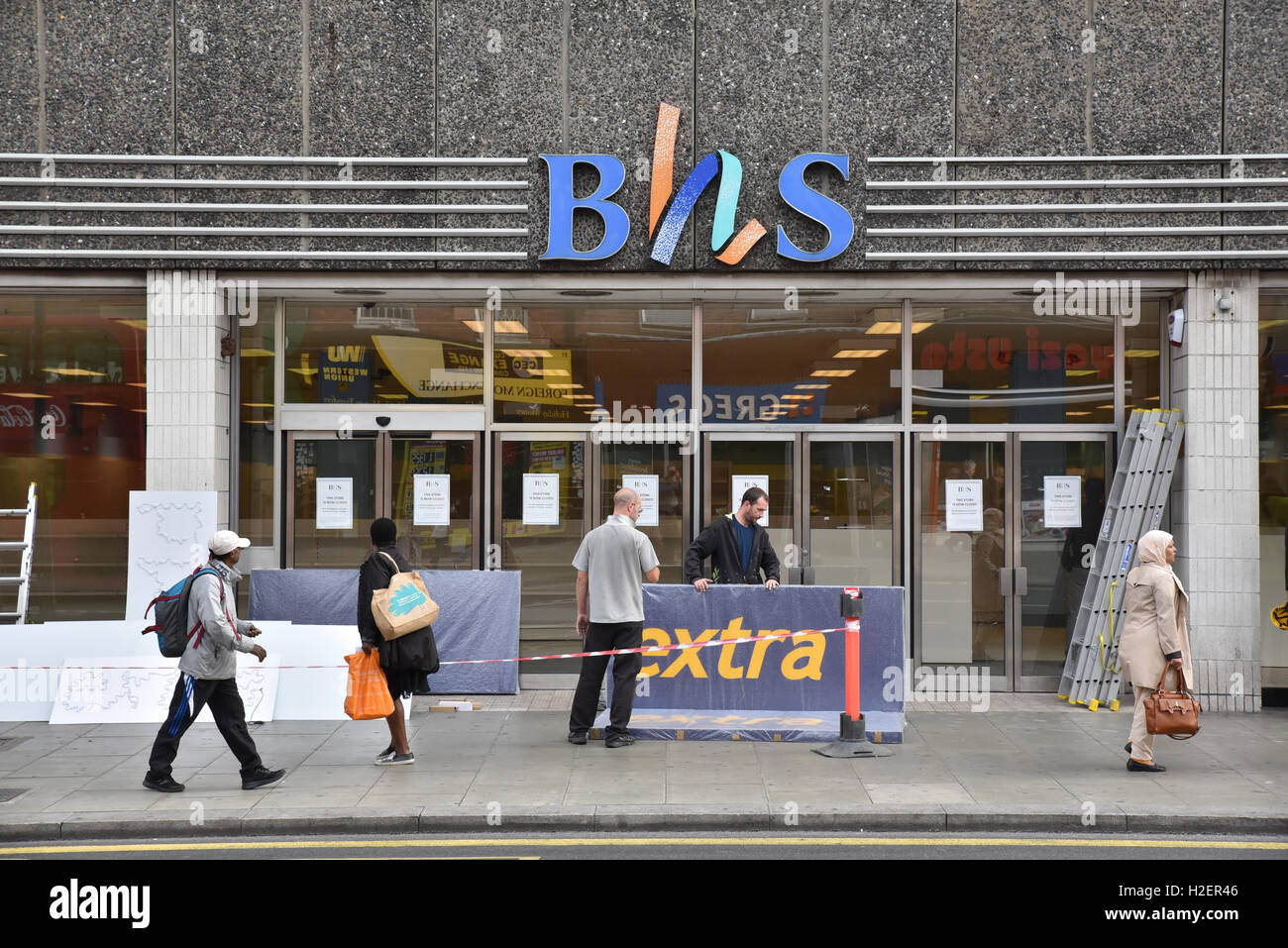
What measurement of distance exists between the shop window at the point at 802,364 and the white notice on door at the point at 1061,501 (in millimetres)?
1771

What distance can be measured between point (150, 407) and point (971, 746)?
830 centimetres

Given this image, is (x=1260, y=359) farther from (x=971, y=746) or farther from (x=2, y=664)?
(x=2, y=664)

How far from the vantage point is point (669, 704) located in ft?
33.1

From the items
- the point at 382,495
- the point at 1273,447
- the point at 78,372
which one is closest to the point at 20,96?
the point at 78,372

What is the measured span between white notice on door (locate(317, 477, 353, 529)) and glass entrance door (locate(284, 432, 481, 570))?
0.01 m

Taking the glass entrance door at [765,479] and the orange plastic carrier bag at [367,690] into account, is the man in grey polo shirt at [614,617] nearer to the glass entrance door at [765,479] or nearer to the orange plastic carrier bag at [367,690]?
the orange plastic carrier bag at [367,690]

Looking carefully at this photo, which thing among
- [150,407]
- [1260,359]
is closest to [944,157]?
[1260,359]

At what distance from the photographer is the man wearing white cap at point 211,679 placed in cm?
795

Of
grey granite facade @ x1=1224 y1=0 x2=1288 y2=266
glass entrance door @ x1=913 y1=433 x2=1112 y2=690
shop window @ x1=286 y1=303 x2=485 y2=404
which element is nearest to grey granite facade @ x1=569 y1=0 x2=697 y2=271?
shop window @ x1=286 y1=303 x2=485 y2=404

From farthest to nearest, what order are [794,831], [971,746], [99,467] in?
[99,467], [971,746], [794,831]

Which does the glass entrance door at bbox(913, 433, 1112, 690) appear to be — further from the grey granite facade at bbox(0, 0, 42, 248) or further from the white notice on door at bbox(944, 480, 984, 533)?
the grey granite facade at bbox(0, 0, 42, 248)

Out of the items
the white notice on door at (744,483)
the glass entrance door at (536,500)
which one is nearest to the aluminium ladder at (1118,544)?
the white notice on door at (744,483)

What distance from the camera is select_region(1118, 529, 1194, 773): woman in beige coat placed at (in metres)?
8.48
